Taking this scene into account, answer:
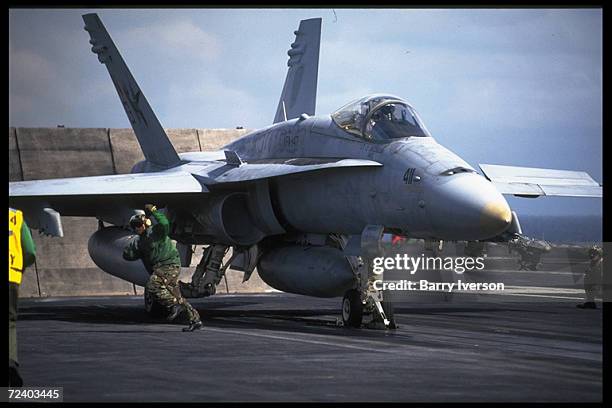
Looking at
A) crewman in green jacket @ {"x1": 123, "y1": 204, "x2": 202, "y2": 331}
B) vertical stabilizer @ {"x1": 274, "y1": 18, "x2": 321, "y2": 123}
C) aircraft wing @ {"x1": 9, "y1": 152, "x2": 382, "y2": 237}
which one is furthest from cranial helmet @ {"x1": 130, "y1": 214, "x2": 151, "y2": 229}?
vertical stabilizer @ {"x1": 274, "y1": 18, "x2": 321, "y2": 123}

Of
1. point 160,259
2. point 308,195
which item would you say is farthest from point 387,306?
point 160,259

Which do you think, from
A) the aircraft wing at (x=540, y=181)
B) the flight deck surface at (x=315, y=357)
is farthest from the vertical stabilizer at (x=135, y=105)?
the aircraft wing at (x=540, y=181)

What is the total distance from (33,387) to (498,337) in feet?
22.2

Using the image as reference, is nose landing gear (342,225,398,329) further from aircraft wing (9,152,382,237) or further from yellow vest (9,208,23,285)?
yellow vest (9,208,23,285)

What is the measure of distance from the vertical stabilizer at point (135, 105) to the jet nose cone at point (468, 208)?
784 centimetres

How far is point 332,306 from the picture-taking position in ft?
72.8

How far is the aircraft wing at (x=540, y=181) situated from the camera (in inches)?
744

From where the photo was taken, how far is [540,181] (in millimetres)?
19578

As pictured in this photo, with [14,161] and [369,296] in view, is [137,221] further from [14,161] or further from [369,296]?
[14,161]

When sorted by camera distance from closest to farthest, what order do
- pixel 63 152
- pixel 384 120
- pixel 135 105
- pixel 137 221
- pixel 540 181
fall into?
1. pixel 137 221
2. pixel 384 120
3. pixel 540 181
4. pixel 135 105
5. pixel 63 152

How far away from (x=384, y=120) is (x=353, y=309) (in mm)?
2770

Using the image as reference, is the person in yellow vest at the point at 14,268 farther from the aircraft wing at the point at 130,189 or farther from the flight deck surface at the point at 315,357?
the aircraft wing at the point at 130,189

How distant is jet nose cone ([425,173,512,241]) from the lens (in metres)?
14.4
